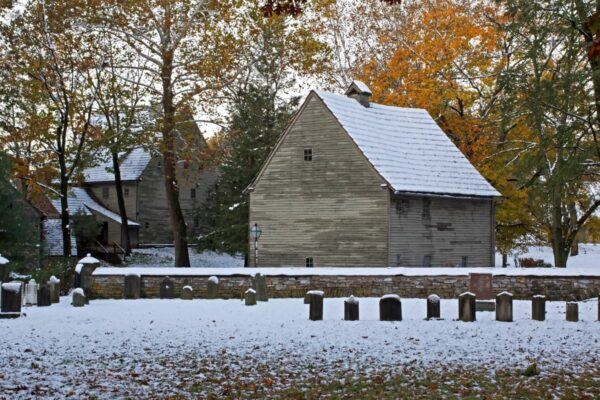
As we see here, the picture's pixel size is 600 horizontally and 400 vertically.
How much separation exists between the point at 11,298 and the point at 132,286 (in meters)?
7.42

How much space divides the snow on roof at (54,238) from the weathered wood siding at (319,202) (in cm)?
1648

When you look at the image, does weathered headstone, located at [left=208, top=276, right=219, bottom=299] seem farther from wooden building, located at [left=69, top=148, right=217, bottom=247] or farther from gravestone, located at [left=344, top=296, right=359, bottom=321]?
wooden building, located at [left=69, top=148, right=217, bottom=247]

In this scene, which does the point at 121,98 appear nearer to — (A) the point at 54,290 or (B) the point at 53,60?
(B) the point at 53,60

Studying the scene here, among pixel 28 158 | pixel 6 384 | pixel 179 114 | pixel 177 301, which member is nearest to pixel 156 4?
pixel 179 114

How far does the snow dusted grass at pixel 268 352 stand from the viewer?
39.2 feet

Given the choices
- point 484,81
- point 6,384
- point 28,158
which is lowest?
point 6,384

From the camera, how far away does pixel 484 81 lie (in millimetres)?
41812

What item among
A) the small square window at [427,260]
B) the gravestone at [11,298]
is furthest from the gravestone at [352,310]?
the small square window at [427,260]

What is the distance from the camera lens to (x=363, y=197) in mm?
34906

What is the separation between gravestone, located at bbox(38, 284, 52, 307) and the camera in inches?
930

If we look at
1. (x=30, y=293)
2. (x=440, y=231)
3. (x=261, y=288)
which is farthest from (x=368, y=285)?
(x=30, y=293)

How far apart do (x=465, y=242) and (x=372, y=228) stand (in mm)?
5979

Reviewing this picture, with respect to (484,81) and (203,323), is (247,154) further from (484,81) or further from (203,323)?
(203,323)

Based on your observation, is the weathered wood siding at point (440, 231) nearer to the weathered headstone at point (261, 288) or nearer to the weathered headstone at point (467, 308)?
the weathered headstone at point (261, 288)
